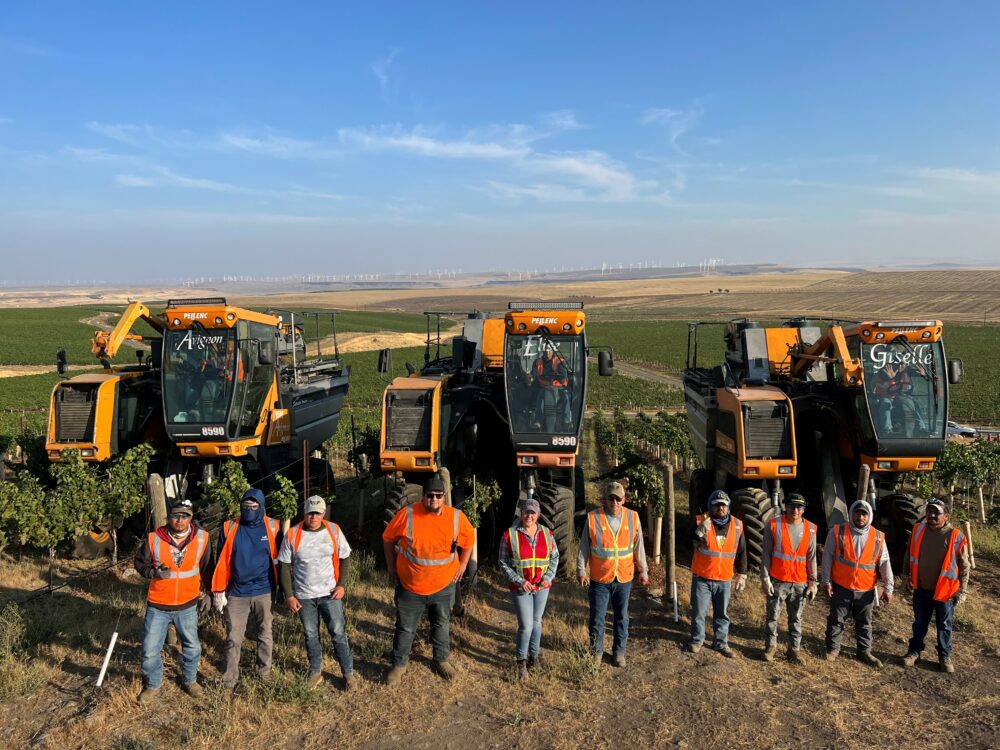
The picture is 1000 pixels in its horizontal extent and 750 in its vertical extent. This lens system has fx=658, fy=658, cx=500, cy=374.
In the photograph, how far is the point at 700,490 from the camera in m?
10.9

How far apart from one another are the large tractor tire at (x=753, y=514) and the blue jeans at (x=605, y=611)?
106 inches

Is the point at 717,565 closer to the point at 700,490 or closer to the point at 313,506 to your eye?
the point at 313,506

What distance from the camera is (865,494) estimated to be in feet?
28.1

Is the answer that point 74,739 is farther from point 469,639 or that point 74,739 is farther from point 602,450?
point 602,450

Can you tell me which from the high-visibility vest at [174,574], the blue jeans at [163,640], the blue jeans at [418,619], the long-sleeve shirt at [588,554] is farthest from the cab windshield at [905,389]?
the blue jeans at [163,640]

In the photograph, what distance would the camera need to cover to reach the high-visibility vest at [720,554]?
6.28 metres

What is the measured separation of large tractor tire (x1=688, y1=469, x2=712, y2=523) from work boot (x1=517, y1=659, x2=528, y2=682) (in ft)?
18.0

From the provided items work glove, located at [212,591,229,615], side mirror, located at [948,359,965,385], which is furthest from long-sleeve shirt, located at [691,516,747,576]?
side mirror, located at [948,359,965,385]

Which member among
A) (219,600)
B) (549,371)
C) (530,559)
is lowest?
(219,600)

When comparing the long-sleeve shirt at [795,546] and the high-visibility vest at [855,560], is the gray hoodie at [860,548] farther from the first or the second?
the long-sleeve shirt at [795,546]

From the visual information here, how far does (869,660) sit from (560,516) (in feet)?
11.8

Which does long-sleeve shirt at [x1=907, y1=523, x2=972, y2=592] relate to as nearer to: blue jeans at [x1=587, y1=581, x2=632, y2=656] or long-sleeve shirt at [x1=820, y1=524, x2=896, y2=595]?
long-sleeve shirt at [x1=820, y1=524, x2=896, y2=595]

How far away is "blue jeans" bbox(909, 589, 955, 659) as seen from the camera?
622 centimetres

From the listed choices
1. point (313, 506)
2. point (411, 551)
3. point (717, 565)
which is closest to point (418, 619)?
point (411, 551)
